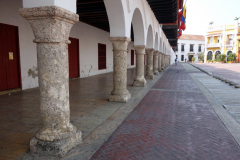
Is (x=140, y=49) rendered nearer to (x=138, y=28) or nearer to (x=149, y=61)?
(x=138, y=28)

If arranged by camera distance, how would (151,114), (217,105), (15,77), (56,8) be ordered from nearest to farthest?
(56,8) < (151,114) < (217,105) < (15,77)

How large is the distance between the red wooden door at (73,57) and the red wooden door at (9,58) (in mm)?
3466

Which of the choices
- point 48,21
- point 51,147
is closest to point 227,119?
point 51,147

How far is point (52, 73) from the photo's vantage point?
2.58 metres

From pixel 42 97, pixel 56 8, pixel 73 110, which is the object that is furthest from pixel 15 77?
pixel 56 8

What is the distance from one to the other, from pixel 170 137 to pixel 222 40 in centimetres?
5141

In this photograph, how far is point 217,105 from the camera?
17.9 ft

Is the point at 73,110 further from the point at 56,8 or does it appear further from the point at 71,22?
the point at 56,8

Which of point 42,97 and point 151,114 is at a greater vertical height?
point 42,97

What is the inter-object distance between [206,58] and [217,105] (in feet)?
166

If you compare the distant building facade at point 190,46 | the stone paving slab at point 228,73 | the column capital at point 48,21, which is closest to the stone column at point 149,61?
the stone paving slab at point 228,73

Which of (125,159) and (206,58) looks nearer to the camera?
(125,159)

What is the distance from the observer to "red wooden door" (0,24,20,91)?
6395mm

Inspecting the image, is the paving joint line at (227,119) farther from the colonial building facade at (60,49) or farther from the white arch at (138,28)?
the white arch at (138,28)
